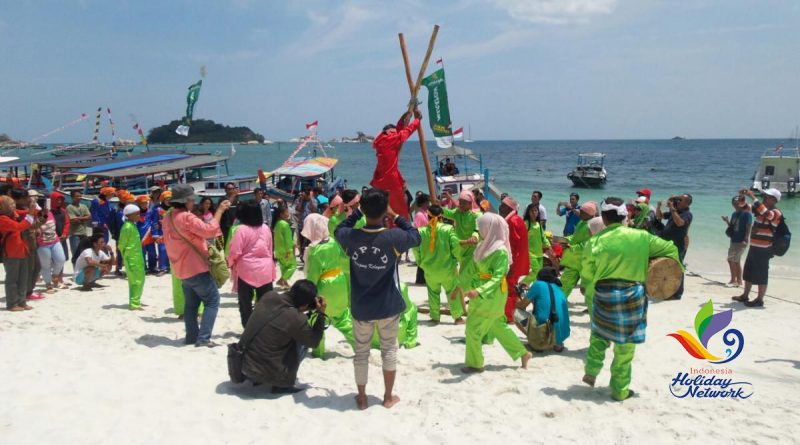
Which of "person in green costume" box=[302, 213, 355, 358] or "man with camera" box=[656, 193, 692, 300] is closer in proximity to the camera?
"person in green costume" box=[302, 213, 355, 358]

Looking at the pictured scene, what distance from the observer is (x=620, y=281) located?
441 cm

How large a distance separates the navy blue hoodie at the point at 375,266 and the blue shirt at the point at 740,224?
7377 millimetres

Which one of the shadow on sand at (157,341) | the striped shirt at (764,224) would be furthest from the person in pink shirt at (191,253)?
the striped shirt at (764,224)

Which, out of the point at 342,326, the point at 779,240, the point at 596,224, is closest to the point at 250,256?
the point at 342,326

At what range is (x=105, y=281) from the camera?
922 centimetres

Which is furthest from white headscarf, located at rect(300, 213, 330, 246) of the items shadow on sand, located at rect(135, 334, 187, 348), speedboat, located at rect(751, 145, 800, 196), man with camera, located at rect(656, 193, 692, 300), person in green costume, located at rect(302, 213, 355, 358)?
speedboat, located at rect(751, 145, 800, 196)

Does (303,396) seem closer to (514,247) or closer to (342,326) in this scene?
(342,326)

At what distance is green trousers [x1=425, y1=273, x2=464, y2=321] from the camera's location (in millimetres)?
6844

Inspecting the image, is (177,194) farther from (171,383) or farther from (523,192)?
(523,192)

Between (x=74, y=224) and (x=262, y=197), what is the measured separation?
3.60m

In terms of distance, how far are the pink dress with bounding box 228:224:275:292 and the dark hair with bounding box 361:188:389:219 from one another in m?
2.03

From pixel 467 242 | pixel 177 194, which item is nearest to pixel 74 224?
pixel 177 194

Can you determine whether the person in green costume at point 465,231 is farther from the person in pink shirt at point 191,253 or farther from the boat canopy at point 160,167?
the boat canopy at point 160,167

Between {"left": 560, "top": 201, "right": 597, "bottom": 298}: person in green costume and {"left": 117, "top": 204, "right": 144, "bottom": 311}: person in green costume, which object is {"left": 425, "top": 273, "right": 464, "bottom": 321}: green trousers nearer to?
{"left": 560, "top": 201, "right": 597, "bottom": 298}: person in green costume
